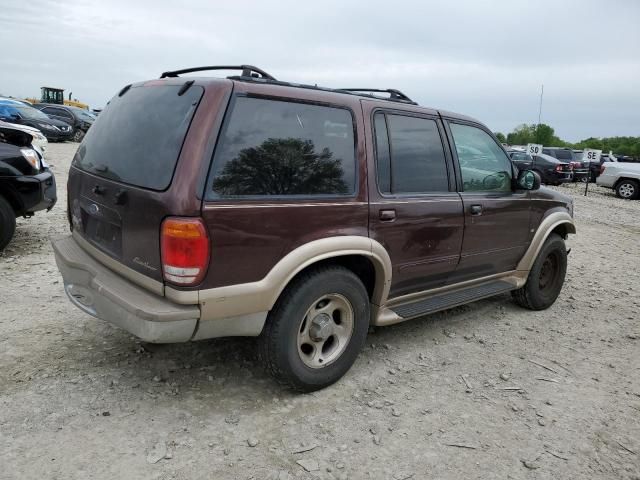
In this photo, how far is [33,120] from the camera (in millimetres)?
18781

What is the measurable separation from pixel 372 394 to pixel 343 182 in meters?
1.36

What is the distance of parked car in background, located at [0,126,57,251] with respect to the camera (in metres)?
5.36

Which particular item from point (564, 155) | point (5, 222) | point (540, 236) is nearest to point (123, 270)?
point (5, 222)

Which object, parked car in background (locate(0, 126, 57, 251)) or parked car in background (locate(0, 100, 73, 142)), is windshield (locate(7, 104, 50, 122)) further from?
parked car in background (locate(0, 126, 57, 251))

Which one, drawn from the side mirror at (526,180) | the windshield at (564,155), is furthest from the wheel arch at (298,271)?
the windshield at (564,155)

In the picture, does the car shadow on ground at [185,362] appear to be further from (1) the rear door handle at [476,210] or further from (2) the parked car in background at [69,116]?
(2) the parked car in background at [69,116]

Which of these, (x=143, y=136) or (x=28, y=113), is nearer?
(x=143, y=136)

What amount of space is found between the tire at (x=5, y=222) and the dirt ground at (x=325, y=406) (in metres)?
0.91

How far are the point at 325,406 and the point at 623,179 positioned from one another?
1932 centimetres

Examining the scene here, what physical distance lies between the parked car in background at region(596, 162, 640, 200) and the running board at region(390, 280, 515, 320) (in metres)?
16.9

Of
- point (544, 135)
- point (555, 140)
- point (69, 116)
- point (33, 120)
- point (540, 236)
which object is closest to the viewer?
point (540, 236)

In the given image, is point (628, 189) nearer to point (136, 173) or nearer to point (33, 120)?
point (136, 173)

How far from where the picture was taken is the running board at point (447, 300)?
363 centimetres

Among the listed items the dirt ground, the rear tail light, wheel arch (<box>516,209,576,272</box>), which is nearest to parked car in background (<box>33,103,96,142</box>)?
the dirt ground
